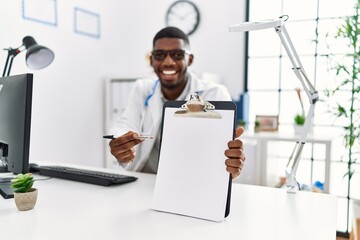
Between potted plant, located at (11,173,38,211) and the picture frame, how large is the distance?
249 centimetres

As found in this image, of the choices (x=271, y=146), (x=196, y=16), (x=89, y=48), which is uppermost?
(x=196, y=16)

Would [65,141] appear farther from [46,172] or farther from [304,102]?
[304,102]

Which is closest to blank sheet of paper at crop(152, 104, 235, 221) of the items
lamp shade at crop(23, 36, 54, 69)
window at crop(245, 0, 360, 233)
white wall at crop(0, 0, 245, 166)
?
lamp shade at crop(23, 36, 54, 69)

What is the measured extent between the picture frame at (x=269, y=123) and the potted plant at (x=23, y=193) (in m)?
2.49

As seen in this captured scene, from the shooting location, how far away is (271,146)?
9.97ft

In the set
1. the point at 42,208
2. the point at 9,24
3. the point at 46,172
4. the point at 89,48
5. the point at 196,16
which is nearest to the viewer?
the point at 42,208

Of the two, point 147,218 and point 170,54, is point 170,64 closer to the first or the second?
point 170,54

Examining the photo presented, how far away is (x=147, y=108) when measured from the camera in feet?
6.26

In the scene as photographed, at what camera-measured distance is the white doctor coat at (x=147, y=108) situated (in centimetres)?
180

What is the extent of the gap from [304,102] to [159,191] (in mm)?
2656

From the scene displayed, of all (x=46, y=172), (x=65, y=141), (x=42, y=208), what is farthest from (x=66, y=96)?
(x=42, y=208)

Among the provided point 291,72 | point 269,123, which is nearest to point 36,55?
point 269,123

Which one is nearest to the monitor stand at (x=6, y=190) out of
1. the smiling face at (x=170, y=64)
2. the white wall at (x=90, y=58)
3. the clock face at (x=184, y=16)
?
the smiling face at (x=170, y=64)

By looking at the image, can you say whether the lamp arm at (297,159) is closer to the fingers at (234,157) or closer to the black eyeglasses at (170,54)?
the fingers at (234,157)
